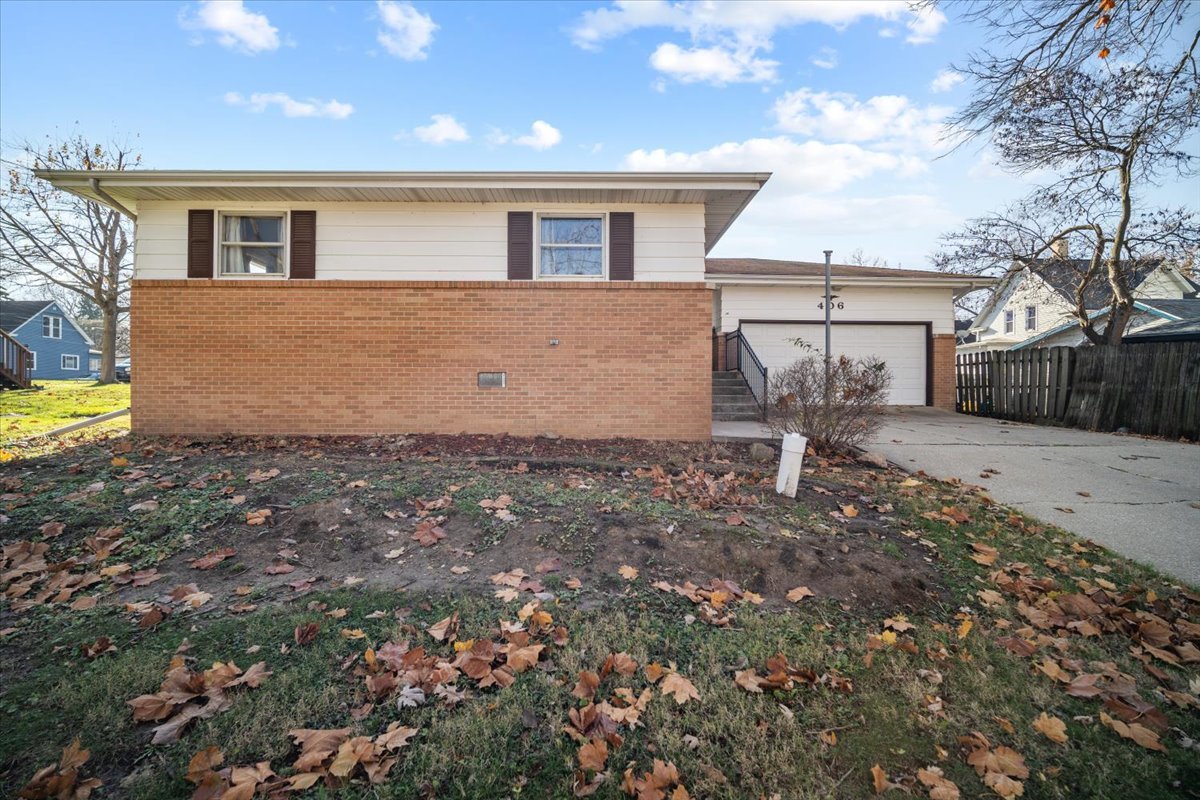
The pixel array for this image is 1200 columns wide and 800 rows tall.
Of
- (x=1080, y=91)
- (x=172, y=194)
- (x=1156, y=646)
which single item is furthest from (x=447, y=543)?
(x=1080, y=91)

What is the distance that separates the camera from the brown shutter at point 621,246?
8.75 m

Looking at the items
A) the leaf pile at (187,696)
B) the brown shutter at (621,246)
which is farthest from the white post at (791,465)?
the brown shutter at (621,246)

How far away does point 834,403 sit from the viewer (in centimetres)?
707

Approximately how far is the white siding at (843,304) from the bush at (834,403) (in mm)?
7478

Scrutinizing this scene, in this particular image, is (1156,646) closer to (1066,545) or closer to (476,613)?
(1066,545)

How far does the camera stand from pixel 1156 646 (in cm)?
292

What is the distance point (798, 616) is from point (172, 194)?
10262mm

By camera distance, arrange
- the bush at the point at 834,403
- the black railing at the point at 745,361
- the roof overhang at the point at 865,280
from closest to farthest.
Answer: the bush at the point at 834,403 → the black railing at the point at 745,361 → the roof overhang at the point at 865,280

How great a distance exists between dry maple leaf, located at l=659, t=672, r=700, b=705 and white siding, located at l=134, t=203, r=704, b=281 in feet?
23.0

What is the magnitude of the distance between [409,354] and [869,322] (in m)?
11.8

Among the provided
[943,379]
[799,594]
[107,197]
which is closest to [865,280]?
[943,379]

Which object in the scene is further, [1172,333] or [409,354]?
[1172,333]

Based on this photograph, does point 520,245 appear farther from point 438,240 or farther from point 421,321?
point 421,321

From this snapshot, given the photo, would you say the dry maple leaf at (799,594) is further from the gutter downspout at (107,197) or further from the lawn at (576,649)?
the gutter downspout at (107,197)
